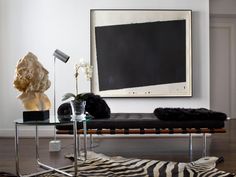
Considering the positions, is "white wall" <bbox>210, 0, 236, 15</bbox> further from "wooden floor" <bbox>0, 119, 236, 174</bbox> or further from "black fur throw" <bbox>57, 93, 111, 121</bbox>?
Answer: "black fur throw" <bbox>57, 93, 111, 121</bbox>

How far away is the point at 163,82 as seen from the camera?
4961mm

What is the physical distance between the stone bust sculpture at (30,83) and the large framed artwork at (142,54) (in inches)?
90.7

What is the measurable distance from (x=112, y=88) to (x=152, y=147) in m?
1.25

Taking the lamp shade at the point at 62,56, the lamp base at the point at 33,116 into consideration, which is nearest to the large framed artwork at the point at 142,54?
the lamp shade at the point at 62,56

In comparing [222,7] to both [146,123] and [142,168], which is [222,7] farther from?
[142,168]

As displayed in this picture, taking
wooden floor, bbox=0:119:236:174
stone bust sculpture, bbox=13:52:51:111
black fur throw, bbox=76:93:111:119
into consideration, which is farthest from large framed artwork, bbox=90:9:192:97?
stone bust sculpture, bbox=13:52:51:111

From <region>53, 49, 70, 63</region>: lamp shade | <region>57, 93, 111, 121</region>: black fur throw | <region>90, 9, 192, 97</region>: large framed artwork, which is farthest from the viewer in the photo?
<region>90, 9, 192, 97</region>: large framed artwork

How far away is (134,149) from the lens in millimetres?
3961

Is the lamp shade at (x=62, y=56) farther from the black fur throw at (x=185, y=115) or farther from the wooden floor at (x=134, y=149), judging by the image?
the black fur throw at (x=185, y=115)

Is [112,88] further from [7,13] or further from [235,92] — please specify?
[235,92]

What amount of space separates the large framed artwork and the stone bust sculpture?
2.30m

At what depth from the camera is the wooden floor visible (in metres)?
3.17

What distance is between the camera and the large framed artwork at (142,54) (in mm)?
4949

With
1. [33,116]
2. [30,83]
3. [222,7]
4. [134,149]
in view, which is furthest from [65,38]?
[222,7]
